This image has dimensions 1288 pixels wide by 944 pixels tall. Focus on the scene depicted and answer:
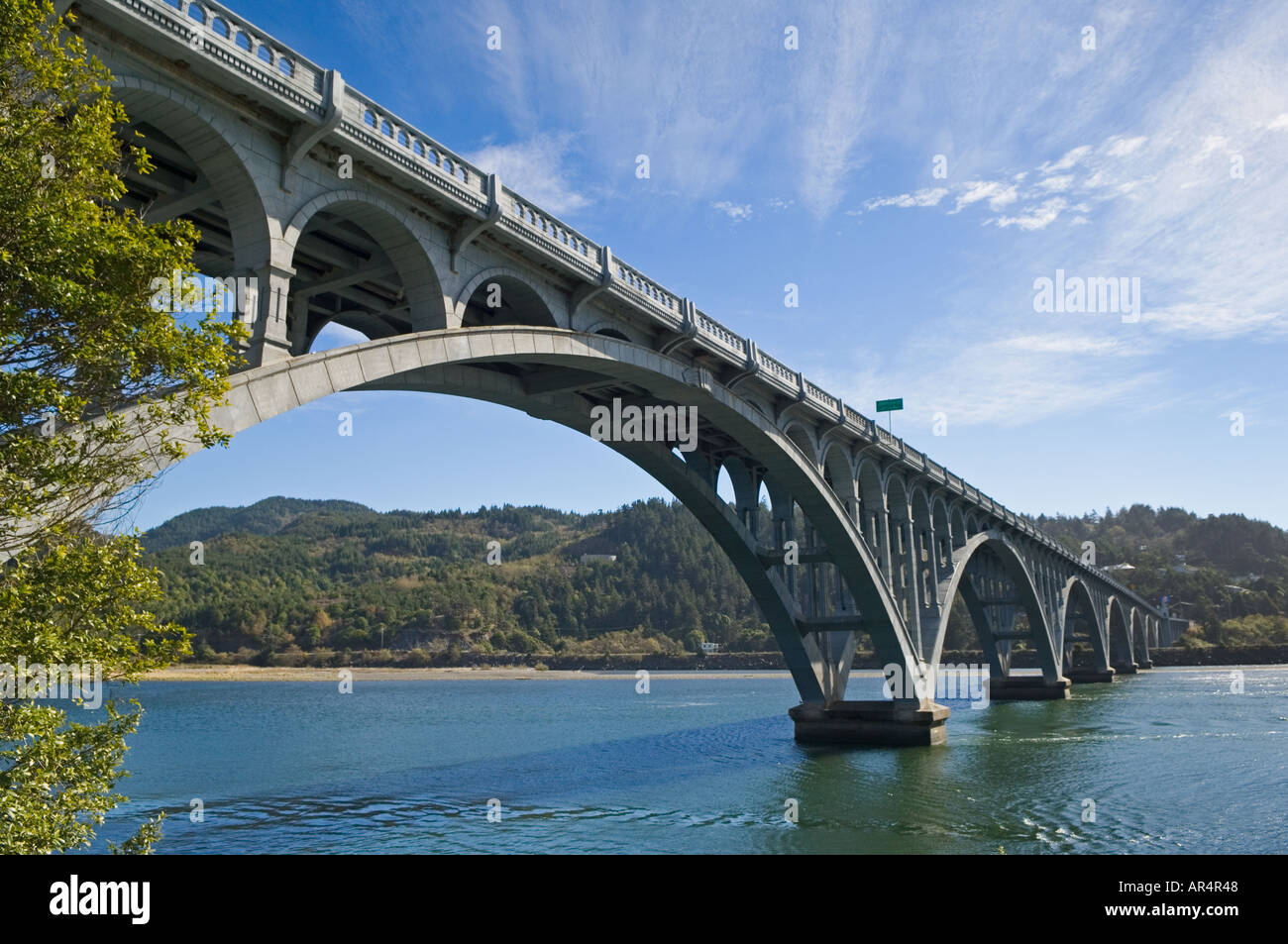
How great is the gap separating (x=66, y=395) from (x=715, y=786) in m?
26.1

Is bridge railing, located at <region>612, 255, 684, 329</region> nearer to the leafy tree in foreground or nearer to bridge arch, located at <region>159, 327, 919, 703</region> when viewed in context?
bridge arch, located at <region>159, 327, 919, 703</region>

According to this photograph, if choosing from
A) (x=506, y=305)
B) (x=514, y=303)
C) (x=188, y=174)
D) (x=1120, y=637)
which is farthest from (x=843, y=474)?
(x=1120, y=637)

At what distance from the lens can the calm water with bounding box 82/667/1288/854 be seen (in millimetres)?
22312

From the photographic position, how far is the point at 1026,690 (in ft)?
235

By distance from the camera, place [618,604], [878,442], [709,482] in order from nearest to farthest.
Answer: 1. [709,482]
2. [878,442]
3. [618,604]

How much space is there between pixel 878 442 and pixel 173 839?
29704 millimetres

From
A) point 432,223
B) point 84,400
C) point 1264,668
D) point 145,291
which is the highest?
point 432,223

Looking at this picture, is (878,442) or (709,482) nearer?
(709,482)

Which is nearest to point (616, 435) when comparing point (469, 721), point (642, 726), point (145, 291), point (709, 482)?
point (709, 482)

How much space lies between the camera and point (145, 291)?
8.76m

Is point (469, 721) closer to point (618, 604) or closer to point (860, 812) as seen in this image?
point (860, 812)

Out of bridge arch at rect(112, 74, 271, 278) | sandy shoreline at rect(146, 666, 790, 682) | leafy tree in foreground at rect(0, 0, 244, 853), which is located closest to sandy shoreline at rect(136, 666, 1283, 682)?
sandy shoreline at rect(146, 666, 790, 682)

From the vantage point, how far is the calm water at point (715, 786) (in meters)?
22.3

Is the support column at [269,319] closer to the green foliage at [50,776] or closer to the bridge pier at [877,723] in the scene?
the green foliage at [50,776]
